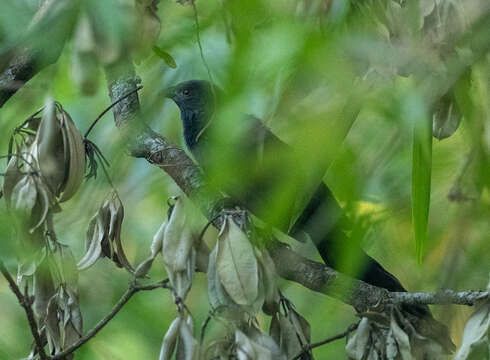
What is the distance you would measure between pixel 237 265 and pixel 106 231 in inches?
10.7

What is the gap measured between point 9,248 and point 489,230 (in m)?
0.70

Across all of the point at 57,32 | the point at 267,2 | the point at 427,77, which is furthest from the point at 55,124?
the point at 427,77

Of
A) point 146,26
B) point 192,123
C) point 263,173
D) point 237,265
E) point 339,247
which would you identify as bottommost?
point 192,123

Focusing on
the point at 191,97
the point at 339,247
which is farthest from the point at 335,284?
the point at 191,97

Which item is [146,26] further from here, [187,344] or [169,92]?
[169,92]

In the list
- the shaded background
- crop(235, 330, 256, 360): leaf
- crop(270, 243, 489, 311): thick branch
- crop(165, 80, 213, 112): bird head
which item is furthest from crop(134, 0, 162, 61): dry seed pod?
crop(165, 80, 213, 112): bird head

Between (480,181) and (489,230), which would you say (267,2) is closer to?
(480,181)

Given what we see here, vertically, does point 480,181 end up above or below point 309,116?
→ below

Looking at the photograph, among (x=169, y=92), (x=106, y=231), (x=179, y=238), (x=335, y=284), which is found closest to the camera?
(x=179, y=238)

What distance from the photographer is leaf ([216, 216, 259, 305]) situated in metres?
0.93

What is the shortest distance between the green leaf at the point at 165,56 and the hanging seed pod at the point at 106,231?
0.21 metres

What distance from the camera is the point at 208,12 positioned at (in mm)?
1047

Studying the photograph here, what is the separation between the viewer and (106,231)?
1128mm

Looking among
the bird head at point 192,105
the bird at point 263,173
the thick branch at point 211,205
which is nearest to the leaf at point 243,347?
the bird at point 263,173
